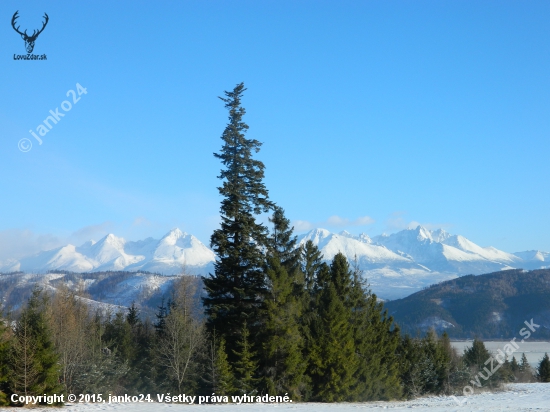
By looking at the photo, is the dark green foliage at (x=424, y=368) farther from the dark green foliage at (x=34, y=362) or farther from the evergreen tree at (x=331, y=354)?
the dark green foliage at (x=34, y=362)

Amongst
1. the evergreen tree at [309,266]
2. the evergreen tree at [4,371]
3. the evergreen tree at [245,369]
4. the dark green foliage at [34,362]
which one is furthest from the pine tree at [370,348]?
the evergreen tree at [4,371]

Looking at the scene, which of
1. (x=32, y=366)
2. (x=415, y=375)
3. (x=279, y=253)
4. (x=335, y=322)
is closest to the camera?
(x=32, y=366)

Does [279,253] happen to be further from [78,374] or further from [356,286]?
[78,374]

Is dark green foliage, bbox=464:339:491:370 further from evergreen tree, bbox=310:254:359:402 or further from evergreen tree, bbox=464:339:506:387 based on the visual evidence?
evergreen tree, bbox=310:254:359:402

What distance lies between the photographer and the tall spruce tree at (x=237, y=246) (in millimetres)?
38531

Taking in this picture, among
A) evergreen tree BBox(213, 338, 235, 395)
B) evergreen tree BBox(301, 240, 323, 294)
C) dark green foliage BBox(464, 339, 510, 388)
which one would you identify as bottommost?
dark green foliage BBox(464, 339, 510, 388)

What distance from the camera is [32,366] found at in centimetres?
2525

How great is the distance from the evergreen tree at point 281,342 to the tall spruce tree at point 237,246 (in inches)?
51.2

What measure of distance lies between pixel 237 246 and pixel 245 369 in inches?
333

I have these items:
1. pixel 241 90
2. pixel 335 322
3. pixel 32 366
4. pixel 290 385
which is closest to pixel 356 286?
pixel 335 322

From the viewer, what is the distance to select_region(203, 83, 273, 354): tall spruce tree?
38531 millimetres

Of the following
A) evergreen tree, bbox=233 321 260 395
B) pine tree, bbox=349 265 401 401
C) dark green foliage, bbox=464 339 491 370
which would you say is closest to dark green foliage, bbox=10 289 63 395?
evergreen tree, bbox=233 321 260 395

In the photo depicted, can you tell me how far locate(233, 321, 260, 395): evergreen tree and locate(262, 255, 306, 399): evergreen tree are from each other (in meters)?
0.95

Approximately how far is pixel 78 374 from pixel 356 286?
2236 centimetres
